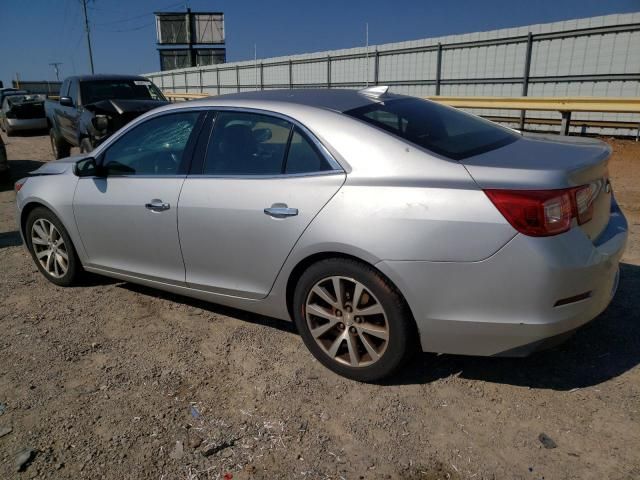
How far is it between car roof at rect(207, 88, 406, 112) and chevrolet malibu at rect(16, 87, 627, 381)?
0.07 ft

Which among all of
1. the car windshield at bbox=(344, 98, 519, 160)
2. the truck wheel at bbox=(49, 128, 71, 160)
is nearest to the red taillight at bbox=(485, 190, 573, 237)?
the car windshield at bbox=(344, 98, 519, 160)

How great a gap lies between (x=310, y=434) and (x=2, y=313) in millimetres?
2942

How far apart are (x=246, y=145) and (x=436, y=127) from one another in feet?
3.90

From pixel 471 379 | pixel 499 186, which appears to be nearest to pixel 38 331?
pixel 471 379

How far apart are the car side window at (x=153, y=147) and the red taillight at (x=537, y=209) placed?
2176mm

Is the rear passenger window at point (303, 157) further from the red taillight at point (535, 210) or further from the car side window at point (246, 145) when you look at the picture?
the red taillight at point (535, 210)

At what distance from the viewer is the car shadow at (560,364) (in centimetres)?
307

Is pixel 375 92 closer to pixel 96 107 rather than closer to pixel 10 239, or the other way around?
→ pixel 10 239

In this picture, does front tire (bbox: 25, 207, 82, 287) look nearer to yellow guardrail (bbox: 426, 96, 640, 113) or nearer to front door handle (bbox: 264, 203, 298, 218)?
front door handle (bbox: 264, 203, 298, 218)

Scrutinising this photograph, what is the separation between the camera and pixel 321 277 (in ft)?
10.0

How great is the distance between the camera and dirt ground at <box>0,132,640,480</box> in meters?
2.49

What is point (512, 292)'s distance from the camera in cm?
255

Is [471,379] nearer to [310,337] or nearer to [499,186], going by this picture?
[310,337]

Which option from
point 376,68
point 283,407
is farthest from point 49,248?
point 376,68
